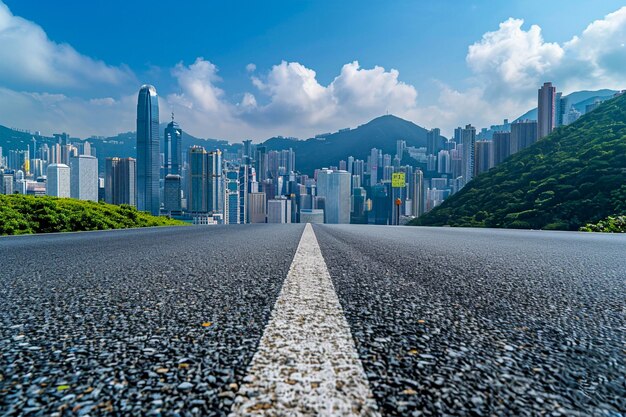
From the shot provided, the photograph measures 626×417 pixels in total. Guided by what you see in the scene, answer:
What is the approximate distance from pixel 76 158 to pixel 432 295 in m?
179

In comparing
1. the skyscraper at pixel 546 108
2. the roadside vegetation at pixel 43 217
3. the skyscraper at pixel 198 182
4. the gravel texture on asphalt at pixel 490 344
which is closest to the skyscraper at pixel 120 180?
the skyscraper at pixel 198 182

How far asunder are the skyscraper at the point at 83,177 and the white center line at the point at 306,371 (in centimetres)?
16554

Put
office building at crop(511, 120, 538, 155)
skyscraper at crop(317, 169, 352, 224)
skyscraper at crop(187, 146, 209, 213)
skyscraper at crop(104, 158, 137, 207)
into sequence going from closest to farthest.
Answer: office building at crop(511, 120, 538, 155), skyscraper at crop(104, 158, 137, 207), skyscraper at crop(187, 146, 209, 213), skyscraper at crop(317, 169, 352, 224)

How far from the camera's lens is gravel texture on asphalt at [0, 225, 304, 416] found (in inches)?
31.1

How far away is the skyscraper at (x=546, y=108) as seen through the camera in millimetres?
103625

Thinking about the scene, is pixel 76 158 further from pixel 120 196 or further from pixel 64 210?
pixel 64 210

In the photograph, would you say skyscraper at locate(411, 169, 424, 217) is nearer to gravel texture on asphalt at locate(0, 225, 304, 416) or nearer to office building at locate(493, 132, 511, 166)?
office building at locate(493, 132, 511, 166)

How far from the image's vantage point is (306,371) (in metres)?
0.94

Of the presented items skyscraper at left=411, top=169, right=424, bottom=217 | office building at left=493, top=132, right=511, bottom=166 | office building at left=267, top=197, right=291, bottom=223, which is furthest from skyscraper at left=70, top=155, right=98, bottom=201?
office building at left=493, top=132, right=511, bottom=166

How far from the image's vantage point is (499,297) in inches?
77.5

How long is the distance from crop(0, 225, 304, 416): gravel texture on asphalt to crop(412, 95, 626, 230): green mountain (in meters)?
35.5

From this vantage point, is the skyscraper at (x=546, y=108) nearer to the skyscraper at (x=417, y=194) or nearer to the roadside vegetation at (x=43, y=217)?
the skyscraper at (x=417, y=194)

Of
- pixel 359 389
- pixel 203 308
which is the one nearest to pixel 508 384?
pixel 359 389

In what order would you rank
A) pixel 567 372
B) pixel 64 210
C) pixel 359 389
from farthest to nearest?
pixel 64 210 < pixel 567 372 < pixel 359 389
